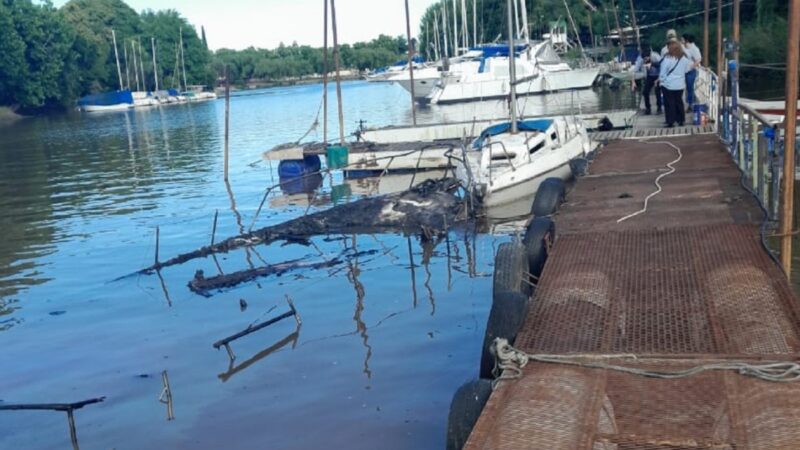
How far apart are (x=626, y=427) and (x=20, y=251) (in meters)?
15.5

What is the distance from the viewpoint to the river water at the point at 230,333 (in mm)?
7977

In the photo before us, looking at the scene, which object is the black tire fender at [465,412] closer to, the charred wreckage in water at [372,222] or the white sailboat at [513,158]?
the charred wreckage in water at [372,222]

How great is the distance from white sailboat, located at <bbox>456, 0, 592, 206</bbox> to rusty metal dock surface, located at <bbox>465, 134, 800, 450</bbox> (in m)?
6.44

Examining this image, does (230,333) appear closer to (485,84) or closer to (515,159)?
(515,159)

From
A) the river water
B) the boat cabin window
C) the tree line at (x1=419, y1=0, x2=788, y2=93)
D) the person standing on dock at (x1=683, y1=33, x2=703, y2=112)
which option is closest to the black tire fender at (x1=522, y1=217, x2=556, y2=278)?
the river water

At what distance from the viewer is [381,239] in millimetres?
15383

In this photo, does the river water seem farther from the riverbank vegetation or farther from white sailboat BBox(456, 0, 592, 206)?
the riverbank vegetation

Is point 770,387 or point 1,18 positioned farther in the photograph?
point 1,18

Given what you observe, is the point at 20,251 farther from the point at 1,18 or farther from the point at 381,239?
the point at 1,18

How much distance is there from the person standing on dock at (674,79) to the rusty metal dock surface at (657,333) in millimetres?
7556

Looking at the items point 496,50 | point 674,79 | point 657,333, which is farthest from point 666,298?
point 496,50

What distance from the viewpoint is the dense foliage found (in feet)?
296

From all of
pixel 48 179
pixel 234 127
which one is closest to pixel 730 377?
pixel 48 179

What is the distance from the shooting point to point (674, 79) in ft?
57.2
